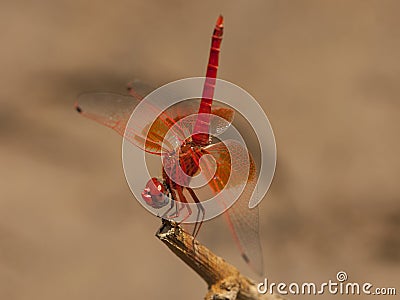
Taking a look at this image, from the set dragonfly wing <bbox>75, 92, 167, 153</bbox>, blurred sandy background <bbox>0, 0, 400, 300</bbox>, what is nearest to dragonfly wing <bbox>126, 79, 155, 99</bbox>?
dragonfly wing <bbox>75, 92, 167, 153</bbox>

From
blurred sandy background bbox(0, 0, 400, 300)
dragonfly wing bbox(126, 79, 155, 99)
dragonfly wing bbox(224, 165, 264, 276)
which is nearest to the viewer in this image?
dragonfly wing bbox(224, 165, 264, 276)

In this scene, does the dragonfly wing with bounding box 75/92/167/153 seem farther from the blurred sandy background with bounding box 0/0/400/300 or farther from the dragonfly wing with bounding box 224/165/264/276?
the blurred sandy background with bounding box 0/0/400/300

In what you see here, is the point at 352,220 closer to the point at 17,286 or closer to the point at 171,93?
the point at 17,286

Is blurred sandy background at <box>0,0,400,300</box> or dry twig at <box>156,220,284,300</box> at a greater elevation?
blurred sandy background at <box>0,0,400,300</box>

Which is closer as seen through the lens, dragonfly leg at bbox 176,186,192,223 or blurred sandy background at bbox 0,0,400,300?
dragonfly leg at bbox 176,186,192,223

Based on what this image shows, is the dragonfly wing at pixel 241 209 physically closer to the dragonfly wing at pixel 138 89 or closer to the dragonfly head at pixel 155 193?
the dragonfly head at pixel 155 193

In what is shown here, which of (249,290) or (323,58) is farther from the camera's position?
(323,58)

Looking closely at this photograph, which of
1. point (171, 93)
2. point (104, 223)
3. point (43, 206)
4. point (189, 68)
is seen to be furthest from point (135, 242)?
point (171, 93)
